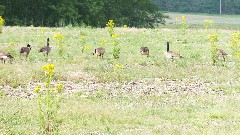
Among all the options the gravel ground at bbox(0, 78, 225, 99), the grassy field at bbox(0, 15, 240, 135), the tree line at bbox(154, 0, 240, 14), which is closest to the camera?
the grassy field at bbox(0, 15, 240, 135)

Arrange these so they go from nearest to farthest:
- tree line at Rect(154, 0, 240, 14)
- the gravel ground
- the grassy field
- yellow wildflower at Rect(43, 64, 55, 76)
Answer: yellow wildflower at Rect(43, 64, 55, 76)
the grassy field
the gravel ground
tree line at Rect(154, 0, 240, 14)

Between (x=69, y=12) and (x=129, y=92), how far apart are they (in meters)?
36.4

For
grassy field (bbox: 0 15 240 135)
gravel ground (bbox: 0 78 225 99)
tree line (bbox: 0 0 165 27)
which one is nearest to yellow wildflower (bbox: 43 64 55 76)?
grassy field (bbox: 0 15 240 135)

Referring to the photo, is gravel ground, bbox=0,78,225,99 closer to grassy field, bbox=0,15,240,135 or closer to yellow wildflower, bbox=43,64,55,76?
grassy field, bbox=0,15,240,135

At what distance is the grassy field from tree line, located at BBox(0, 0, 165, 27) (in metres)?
24.3

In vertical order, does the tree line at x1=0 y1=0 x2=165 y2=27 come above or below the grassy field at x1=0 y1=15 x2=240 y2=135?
above

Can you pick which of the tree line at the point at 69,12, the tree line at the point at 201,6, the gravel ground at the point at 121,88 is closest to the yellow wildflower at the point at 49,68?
the gravel ground at the point at 121,88

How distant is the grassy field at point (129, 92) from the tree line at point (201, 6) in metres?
63.9

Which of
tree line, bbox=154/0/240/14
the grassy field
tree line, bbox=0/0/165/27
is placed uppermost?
tree line, bbox=154/0/240/14

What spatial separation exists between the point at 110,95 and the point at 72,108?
210cm

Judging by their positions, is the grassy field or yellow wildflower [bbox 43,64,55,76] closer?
yellow wildflower [bbox 43,64,55,76]

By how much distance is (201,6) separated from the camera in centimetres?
8894

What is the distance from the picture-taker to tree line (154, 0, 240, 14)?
284 ft

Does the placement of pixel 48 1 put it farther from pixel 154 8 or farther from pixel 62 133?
pixel 62 133
